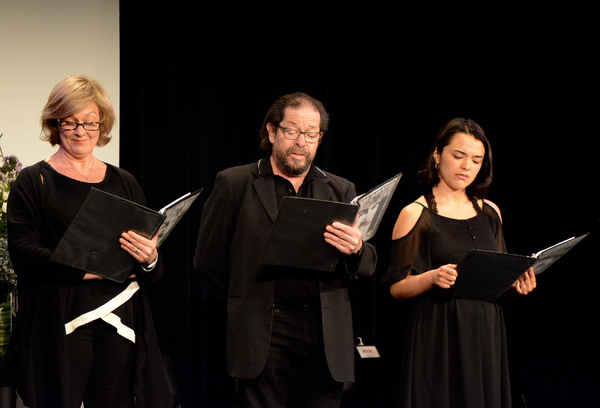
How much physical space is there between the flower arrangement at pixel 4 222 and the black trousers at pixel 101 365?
683 mm

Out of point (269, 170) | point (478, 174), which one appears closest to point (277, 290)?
point (269, 170)

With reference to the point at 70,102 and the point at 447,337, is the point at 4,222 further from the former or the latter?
the point at 447,337

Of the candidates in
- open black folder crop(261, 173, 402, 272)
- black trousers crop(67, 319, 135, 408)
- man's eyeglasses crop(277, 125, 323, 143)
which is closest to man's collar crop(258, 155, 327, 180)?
man's eyeglasses crop(277, 125, 323, 143)

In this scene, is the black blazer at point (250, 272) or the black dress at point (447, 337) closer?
the black blazer at point (250, 272)

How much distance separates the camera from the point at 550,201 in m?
4.08

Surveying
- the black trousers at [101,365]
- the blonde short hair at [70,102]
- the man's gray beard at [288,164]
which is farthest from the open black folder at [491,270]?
the blonde short hair at [70,102]

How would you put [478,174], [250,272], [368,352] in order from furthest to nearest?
1. [368,352]
2. [478,174]
3. [250,272]

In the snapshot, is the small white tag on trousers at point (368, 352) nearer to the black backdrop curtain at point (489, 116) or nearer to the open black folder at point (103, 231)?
the black backdrop curtain at point (489, 116)

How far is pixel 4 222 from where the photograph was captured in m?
2.47

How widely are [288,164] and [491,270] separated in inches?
34.9

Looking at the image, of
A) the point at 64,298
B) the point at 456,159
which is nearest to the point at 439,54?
the point at 456,159

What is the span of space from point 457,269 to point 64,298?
4.73 ft

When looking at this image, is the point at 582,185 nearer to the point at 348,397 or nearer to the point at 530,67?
the point at 530,67

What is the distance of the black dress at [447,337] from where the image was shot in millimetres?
2406
